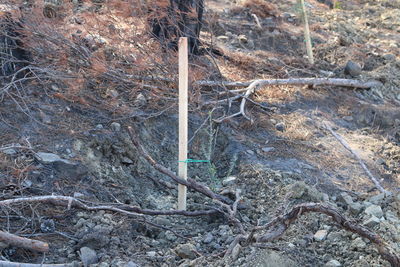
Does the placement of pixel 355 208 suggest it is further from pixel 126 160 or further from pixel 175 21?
pixel 175 21

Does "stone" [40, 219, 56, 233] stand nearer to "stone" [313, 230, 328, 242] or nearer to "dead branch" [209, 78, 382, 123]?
"stone" [313, 230, 328, 242]

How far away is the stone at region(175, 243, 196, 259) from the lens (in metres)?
3.22

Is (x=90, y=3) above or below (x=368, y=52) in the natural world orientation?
above

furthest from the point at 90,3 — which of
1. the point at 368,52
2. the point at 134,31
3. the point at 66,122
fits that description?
the point at 368,52

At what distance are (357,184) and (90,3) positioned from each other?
307cm

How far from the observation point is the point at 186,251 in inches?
127

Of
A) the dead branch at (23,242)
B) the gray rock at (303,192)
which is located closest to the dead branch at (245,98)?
the gray rock at (303,192)

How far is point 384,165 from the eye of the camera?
484 cm

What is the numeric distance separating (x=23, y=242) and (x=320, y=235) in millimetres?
1725

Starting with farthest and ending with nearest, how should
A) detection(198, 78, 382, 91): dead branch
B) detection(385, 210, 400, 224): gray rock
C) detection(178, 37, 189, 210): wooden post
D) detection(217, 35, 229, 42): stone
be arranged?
detection(217, 35, 229, 42): stone, detection(198, 78, 382, 91): dead branch, detection(385, 210, 400, 224): gray rock, detection(178, 37, 189, 210): wooden post

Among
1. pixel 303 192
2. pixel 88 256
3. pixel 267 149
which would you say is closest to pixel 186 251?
pixel 88 256

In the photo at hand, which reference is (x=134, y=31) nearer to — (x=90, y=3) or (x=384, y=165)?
(x=90, y=3)

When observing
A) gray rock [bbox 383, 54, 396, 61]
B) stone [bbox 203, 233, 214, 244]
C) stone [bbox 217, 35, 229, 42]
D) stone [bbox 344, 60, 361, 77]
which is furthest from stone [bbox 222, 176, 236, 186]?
gray rock [bbox 383, 54, 396, 61]

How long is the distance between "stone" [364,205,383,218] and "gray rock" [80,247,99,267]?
1833mm
